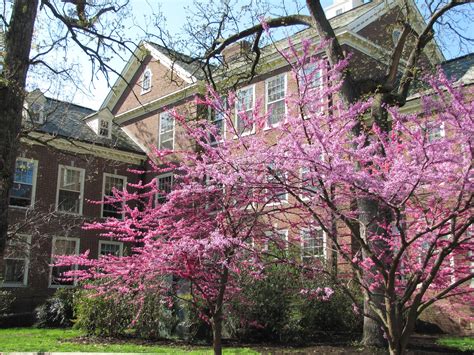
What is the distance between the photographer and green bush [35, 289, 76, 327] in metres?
15.9

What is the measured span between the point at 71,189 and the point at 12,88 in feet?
48.0

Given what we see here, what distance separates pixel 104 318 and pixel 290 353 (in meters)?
5.93

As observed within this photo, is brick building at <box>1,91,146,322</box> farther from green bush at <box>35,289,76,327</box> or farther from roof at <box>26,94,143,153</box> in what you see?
green bush at <box>35,289,76,327</box>

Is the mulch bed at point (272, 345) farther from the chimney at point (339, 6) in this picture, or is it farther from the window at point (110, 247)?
the chimney at point (339, 6)

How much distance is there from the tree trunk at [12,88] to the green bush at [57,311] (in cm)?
860

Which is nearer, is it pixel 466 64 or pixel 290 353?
pixel 290 353

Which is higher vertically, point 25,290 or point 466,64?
point 466,64

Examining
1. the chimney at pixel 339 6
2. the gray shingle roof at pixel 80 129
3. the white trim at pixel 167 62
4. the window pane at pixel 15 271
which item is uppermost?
the chimney at pixel 339 6

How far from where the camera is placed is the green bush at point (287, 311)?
35.4 ft

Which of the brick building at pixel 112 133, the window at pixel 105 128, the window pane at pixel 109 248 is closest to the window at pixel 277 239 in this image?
the brick building at pixel 112 133

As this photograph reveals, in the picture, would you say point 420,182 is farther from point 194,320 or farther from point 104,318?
point 104,318

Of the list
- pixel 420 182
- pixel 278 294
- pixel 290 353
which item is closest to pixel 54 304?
pixel 278 294

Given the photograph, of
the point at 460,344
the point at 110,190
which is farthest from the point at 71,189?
the point at 460,344

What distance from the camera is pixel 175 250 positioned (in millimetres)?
5312
